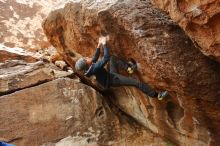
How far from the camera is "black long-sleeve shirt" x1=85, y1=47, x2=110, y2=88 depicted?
673 cm

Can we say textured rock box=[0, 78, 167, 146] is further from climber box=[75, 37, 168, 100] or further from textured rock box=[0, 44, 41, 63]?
textured rock box=[0, 44, 41, 63]

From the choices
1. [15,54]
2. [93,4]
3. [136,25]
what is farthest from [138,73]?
[15,54]

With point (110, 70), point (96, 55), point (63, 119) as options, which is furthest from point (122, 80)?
point (63, 119)

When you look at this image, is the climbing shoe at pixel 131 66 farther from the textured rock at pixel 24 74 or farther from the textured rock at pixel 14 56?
the textured rock at pixel 14 56

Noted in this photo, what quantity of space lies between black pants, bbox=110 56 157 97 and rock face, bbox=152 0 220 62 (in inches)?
69.4

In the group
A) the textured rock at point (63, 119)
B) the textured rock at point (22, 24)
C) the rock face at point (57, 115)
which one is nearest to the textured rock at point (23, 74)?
the rock face at point (57, 115)

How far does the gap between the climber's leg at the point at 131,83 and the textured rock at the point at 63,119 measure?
1729 millimetres

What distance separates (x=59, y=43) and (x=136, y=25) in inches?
139

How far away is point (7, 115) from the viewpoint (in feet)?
27.0

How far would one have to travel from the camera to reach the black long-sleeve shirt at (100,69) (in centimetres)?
673

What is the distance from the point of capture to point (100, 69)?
7.00 metres

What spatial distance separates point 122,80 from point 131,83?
21cm

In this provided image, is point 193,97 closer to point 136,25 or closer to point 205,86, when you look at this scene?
point 205,86

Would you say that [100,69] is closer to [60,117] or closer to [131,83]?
[131,83]
